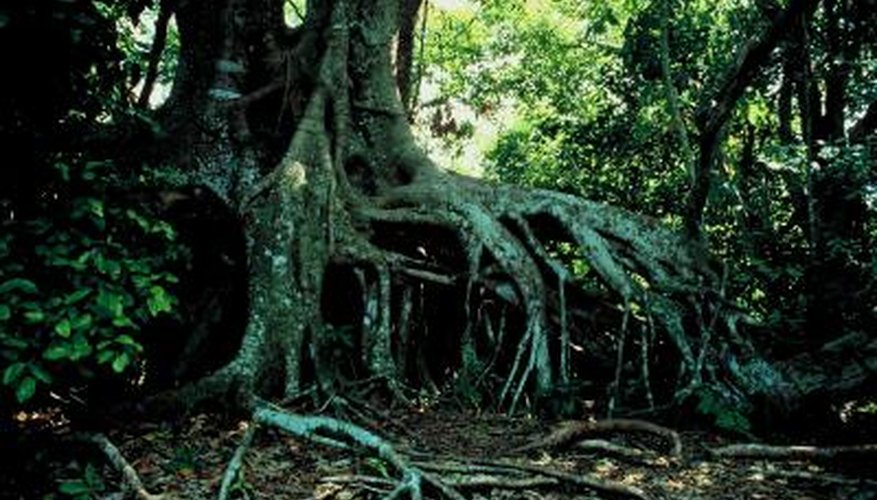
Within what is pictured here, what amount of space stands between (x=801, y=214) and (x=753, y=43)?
127 inches

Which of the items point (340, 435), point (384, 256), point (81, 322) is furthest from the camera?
point (384, 256)

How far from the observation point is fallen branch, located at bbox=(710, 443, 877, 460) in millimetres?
4598

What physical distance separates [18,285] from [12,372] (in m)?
0.35

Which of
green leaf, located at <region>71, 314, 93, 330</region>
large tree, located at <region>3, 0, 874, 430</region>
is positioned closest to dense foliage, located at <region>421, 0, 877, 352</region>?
large tree, located at <region>3, 0, 874, 430</region>

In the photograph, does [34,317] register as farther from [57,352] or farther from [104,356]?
[104,356]

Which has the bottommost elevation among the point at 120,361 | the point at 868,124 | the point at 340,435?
the point at 340,435

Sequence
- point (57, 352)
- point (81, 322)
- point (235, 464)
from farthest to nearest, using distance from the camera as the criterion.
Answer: point (235, 464) < point (81, 322) < point (57, 352)

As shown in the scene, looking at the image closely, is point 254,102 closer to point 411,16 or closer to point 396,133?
point 396,133

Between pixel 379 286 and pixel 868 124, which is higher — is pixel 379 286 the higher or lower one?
the lower one

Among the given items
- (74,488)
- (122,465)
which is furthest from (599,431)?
(74,488)

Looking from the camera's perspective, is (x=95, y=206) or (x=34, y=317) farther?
→ (x=95, y=206)

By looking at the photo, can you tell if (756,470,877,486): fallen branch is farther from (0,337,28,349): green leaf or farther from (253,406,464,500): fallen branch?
(0,337,28,349): green leaf

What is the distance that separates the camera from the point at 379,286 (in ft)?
19.5

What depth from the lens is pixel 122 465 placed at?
154 inches
